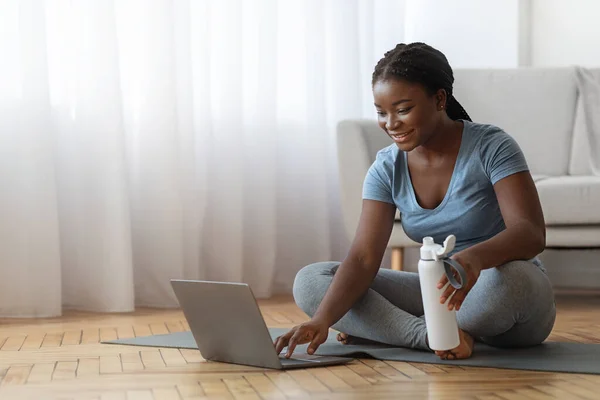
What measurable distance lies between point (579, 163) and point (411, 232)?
155cm

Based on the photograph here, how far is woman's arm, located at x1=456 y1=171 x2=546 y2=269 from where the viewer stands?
167cm

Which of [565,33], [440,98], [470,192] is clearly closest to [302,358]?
[470,192]

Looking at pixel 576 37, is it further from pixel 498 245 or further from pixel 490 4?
pixel 498 245

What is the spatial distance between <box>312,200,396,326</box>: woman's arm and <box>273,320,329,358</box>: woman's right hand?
2.0 inches

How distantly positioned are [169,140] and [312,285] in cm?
124

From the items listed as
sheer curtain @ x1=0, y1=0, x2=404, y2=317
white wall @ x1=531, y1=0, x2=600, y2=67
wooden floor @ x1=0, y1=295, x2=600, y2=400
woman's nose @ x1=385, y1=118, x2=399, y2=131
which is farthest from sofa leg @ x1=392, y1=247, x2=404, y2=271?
woman's nose @ x1=385, y1=118, x2=399, y2=131

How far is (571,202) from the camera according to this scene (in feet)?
9.29

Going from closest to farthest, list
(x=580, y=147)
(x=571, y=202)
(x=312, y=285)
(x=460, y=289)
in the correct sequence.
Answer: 1. (x=460, y=289)
2. (x=312, y=285)
3. (x=571, y=202)
4. (x=580, y=147)

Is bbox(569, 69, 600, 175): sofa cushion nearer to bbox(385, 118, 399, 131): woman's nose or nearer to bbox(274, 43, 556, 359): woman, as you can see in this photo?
bbox(274, 43, 556, 359): woman

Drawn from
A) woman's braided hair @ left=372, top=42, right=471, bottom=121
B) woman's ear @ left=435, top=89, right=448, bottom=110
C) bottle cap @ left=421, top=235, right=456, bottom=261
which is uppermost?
woman's braided hair @ left=372, top=42, right=471, bottom=121

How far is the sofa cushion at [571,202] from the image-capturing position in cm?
282

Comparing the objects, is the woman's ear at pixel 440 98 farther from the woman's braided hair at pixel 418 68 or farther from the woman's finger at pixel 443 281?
the woman's finger at pixel 443 281

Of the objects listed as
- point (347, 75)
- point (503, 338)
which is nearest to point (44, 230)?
point (347, 75)

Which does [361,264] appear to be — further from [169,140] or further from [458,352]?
[169,140]
